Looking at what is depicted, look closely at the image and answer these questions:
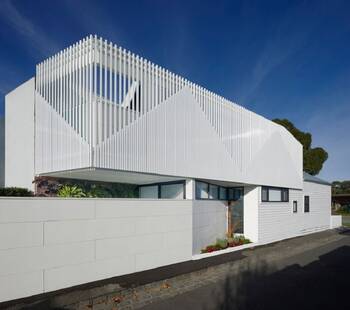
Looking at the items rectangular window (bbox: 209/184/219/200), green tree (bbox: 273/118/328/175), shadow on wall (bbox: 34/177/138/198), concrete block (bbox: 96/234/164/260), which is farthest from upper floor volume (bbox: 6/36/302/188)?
green tree (bbox: 273/118/328/175)

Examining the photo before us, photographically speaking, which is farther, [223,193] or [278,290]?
[223,193]

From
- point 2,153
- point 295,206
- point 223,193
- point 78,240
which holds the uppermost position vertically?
point 2,153

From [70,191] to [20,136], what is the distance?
2.70m

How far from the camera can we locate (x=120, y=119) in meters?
8.60

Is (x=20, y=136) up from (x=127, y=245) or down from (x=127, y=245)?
up

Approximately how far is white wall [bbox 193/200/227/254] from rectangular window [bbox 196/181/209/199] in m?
0.21

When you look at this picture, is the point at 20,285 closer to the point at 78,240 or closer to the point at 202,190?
the point at 78,240

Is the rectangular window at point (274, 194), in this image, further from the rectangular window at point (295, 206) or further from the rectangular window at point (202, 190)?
the rectangular window at point (202, 190)

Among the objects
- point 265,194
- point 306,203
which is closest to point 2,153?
point 265,194

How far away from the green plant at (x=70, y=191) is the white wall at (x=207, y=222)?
364 centimetres

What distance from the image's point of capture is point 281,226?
1736cm

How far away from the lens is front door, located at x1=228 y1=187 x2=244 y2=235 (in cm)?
1508

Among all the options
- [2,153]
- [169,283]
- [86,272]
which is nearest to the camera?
[86,272]

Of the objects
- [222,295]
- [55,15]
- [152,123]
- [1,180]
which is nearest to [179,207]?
[152,123]
